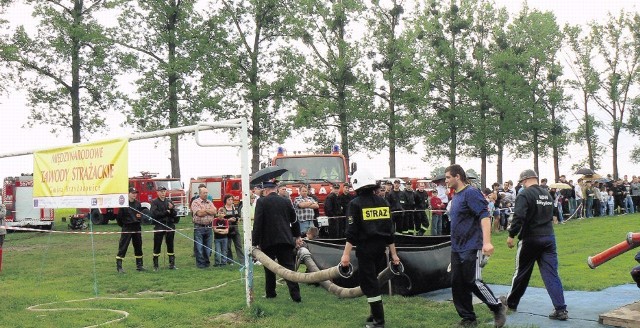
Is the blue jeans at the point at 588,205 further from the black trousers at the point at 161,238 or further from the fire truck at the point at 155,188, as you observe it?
the black trousers at the point at 161,238

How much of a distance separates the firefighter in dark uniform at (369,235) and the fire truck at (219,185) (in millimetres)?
23600

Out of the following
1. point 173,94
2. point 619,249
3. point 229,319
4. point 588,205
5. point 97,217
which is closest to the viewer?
point 619,249

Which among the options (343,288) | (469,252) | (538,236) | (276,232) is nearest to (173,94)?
(276,232)

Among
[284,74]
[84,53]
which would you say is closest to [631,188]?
[284,74]

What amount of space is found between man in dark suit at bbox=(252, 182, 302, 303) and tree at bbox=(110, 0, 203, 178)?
78.1 ft

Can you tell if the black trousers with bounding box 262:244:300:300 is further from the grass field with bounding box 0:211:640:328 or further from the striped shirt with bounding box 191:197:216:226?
the striped shirt with bounding box 191:197:216:226

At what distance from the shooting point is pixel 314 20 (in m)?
38.2

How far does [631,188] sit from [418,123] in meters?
14.7

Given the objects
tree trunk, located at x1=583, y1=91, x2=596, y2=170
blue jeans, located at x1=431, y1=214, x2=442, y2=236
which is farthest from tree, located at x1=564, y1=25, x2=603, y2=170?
blue jeans, located at x1=431, y1=214, x2=442, y2=236

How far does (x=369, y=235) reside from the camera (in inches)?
282

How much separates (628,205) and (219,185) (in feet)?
63.2

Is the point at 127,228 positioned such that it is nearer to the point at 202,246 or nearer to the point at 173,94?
the point at 202,246

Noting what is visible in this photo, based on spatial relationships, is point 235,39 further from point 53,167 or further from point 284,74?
point 53,167

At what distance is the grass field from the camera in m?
7.91
